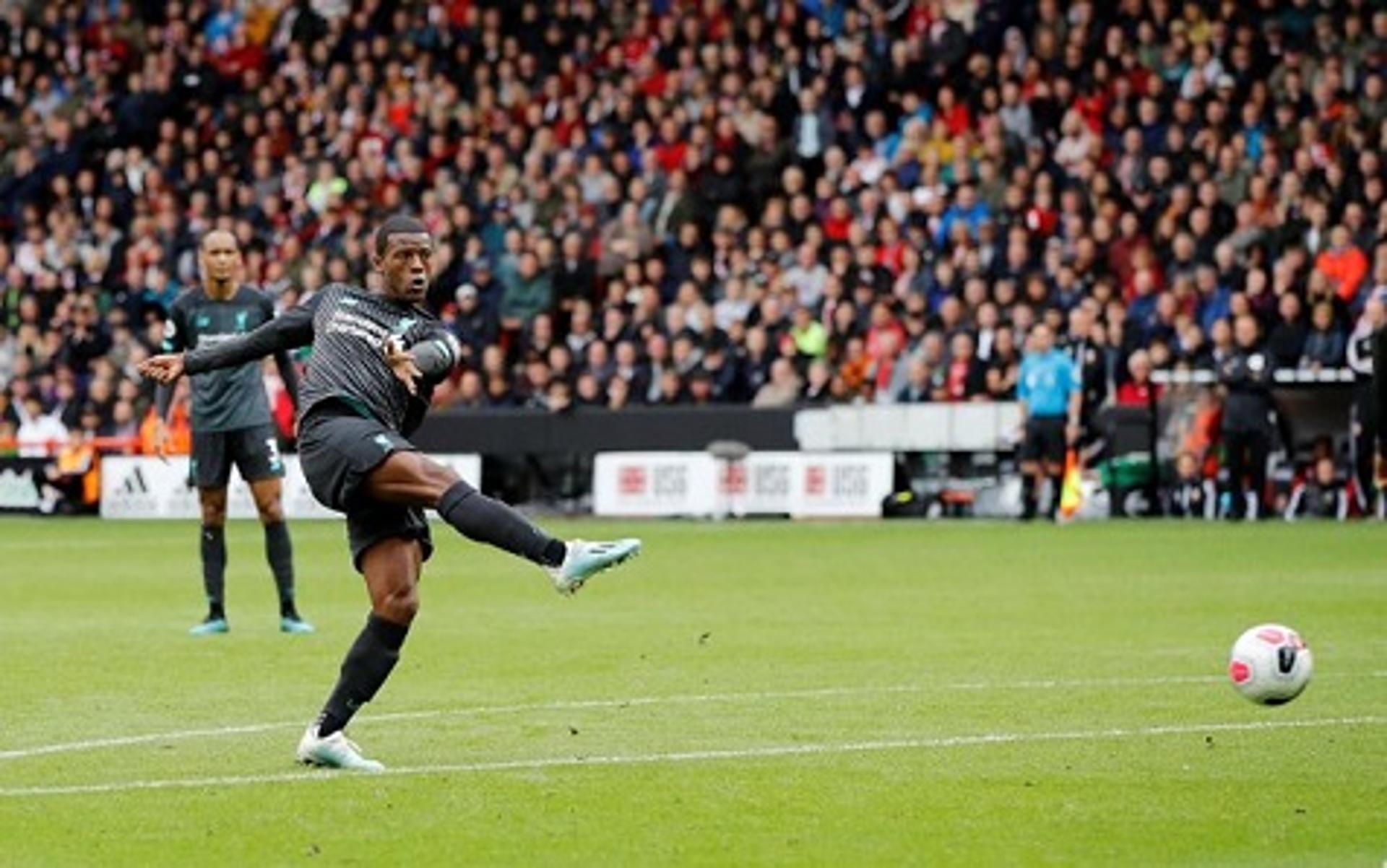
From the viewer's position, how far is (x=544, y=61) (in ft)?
135

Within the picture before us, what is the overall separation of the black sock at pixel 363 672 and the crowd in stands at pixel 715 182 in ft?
68.6

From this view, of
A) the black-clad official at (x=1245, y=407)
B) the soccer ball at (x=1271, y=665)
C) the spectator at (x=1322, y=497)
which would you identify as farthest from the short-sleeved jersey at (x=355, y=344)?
the spectator at (x=1322, y=497)

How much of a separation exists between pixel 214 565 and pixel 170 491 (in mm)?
17918

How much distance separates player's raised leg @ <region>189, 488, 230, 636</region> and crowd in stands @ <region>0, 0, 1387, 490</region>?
14669 mm

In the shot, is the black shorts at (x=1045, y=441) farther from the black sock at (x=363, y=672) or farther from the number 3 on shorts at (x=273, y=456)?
the black sock at (x=363, y=672)

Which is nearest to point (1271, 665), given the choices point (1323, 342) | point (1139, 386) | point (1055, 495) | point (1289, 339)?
point (1323, 342)

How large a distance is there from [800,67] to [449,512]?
27342mm

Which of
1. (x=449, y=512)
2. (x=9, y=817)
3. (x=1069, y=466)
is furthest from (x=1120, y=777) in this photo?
(x=1069, y=466)

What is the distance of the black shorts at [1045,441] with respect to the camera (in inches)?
1217

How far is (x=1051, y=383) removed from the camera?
3092 centimetres

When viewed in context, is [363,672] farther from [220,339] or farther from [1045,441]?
[1045,441]

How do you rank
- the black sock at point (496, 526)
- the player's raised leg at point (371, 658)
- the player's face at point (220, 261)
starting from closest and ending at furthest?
1. the black sock at point (496, 526)
2. the player's raised leg at point (371, 658)
3. the player's face at point (220, 261)

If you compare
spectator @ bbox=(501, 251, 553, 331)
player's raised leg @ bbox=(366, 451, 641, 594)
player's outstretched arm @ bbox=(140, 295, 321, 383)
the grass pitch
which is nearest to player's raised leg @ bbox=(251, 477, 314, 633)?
the grass pitch

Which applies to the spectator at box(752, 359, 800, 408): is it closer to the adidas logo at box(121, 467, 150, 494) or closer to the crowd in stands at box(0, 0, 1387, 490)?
the crowd in stands at box(0, 0, 1387, 490)
